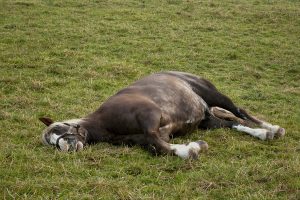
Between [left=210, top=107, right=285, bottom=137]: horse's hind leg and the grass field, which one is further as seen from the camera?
[left=210, top=107, right=285, bottom=137]: horse's hind leg

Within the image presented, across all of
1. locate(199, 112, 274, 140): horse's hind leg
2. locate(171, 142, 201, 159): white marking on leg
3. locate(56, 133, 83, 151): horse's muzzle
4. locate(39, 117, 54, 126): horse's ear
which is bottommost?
locate(199, 112, 274, 140): horse's hind leg

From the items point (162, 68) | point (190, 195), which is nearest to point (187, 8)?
point (162, 68)

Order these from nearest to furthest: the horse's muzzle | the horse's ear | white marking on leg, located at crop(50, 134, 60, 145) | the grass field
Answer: the grass field → the horse's muzzle → white marking on leg, located at crop(50, 134, 60, 145) → the horse's ear

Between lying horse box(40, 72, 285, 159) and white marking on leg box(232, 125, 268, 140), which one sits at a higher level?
lying horse box(40, 72, 285, 159)

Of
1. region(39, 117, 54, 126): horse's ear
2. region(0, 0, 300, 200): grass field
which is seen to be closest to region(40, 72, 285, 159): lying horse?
region(39, 117, 54, 126): horse's ear

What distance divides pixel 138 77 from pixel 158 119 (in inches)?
232

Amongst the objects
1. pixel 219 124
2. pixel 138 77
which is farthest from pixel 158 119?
pixel 138 77

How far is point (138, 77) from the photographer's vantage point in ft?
45.3

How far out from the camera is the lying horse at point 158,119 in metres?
7.82

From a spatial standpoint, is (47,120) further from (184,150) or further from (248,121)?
(248,121)

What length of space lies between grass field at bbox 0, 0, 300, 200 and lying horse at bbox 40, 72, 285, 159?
0.69 ft

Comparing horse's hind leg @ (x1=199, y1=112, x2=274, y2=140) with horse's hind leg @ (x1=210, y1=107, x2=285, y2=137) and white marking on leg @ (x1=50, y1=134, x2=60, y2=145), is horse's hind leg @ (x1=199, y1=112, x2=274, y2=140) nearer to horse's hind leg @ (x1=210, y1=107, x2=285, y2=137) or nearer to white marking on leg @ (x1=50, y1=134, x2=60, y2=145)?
horse's hind leg @ (x1=210, y1=107, x2=285, y2=137)

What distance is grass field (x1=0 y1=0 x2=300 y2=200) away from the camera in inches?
255

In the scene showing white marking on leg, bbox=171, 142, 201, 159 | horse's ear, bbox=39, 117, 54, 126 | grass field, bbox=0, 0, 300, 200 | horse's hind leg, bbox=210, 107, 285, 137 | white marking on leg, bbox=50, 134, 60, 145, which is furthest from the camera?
horse's hind leg, bbox=210, 107, 285, 137
